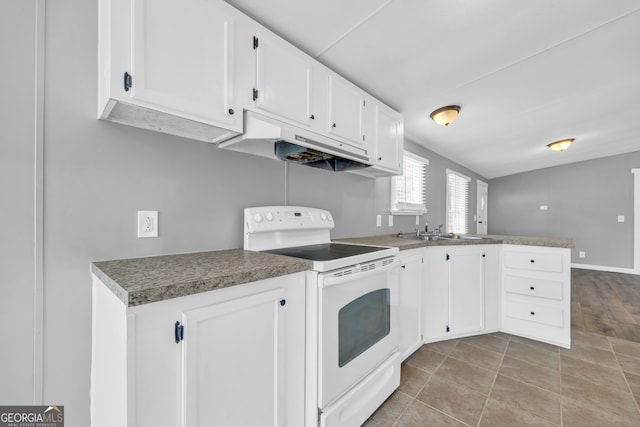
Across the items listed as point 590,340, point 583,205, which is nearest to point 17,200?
point 590,340

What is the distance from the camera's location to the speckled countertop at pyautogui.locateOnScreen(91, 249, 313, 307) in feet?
2.59

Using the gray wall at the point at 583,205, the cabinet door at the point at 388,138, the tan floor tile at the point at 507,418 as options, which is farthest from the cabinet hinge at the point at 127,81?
the gray wall at the point at 583,205

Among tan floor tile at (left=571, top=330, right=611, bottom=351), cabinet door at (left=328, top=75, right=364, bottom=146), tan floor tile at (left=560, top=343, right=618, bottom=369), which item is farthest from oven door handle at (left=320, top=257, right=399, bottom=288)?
tan floor tile at (left=571, top=330, right=611, bottom=351)

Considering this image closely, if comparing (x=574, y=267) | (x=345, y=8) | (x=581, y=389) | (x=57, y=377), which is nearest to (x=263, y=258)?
(x=57, y=377)

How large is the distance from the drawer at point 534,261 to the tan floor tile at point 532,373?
2.77 ft

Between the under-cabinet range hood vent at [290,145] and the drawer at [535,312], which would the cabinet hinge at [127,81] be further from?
the drawer at [535,312]

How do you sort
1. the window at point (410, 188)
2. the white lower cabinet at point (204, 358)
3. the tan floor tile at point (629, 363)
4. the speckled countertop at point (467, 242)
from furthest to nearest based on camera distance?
the window at point (410, 188) < the speckled countertop at point (467, 242) < the tan floor tile at point (629, 363) < the white lower cabinet at point (204, 358)

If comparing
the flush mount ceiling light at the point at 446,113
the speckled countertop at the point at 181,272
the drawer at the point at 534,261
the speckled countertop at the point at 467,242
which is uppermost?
the flush mount ceiling light at the point at 446,113

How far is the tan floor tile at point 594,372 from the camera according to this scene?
1.86 meters

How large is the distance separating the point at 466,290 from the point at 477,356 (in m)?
0.56

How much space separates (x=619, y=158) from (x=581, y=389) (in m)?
6.49

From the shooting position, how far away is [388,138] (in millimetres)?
2398

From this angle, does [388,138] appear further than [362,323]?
Yes

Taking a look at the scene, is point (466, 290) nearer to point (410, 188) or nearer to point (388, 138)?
point (410, 188)
